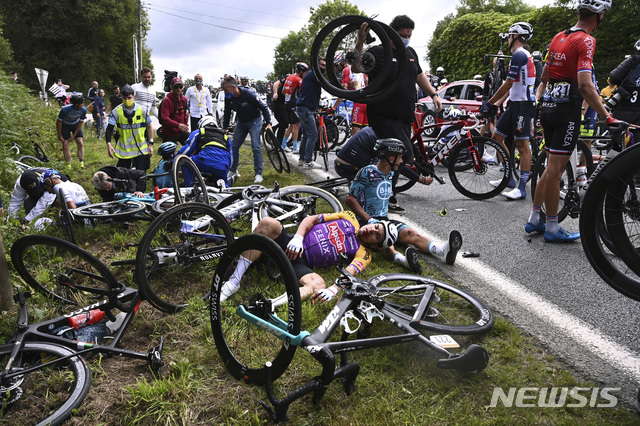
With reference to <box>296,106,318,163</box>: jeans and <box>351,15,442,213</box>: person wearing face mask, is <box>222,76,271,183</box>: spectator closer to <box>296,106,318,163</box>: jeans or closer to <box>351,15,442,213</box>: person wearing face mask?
<box>296,106,318,163</box>: jeans

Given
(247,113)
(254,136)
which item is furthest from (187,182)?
(247,113)

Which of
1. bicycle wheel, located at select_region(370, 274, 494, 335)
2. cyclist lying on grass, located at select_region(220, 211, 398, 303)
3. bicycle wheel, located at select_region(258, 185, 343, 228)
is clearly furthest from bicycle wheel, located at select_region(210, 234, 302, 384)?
bicycle wheel, located at select_region(258, 185, 343, 228)

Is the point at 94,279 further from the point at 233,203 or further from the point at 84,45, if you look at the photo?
the point at 84,45

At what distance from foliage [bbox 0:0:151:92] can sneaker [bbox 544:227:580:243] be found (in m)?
39.9

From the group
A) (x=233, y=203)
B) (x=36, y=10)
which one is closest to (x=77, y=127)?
(x=233, y=203)

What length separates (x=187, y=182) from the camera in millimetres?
5922

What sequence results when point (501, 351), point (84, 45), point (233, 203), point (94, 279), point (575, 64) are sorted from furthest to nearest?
point (84, 45) < point (233, 203) < point (575, 64) < point (94, 279) < point (501, 351)

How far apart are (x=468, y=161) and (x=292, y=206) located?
3.13 meters

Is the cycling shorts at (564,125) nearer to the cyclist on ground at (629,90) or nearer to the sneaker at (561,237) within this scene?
the sneaker at (561,237)

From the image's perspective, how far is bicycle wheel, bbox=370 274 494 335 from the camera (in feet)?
9.71

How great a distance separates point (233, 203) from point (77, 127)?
8270 millimetres

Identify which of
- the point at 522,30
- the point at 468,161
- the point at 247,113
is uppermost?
the point at 522,30

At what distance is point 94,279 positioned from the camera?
11.9ft

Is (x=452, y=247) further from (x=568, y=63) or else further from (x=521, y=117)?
(x=521, y=117)
